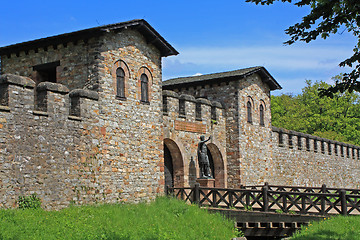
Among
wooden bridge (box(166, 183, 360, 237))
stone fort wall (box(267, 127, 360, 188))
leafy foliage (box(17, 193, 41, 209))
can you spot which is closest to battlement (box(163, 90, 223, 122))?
wooden bridge (box(166, 183, 360, 237))

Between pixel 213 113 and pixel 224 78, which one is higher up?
pixel 224 78

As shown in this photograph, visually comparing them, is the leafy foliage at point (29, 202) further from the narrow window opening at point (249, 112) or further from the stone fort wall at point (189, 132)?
the narrow window opening at point (249, 112)

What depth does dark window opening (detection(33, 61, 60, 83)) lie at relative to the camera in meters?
17.5

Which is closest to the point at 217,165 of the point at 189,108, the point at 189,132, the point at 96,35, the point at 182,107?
the point at 189,132

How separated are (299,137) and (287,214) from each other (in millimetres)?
13183

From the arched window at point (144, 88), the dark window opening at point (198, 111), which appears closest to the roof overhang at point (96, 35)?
the arched window at point (144, 88)

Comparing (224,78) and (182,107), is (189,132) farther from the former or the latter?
(224,78)

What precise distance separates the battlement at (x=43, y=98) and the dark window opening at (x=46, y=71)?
2574 millimetres

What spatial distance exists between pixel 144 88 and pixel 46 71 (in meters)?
3.69

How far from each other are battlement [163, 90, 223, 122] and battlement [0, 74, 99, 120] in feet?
14.7

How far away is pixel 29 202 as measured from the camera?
13211 millimetres

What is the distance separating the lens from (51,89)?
46.9ft

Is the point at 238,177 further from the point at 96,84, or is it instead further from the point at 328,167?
the point at 328,167

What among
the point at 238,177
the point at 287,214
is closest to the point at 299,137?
the point at 238,177
